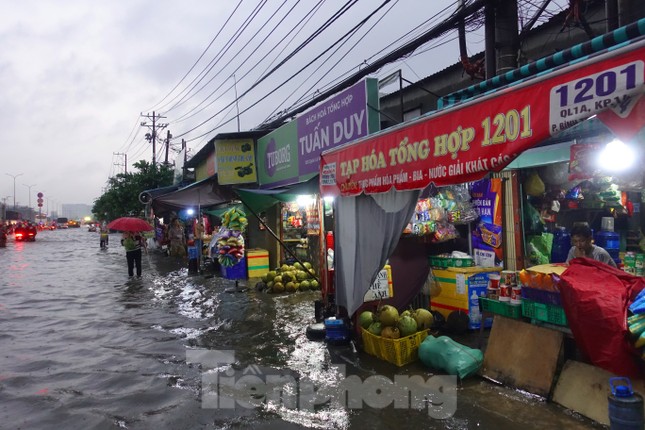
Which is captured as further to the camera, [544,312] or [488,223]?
[488,223]

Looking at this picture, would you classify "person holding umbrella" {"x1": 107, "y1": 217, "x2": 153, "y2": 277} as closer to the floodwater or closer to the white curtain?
the floodwater

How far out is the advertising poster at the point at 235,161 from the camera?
48.8 ft

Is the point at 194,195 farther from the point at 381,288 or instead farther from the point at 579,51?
the point at 579,51

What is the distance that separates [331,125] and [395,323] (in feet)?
17.9

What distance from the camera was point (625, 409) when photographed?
9.95 ft

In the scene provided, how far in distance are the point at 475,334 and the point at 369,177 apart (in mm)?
3037

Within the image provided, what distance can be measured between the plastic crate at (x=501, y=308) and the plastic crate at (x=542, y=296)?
19 cm

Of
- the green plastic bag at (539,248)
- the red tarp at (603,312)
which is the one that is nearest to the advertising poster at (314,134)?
the green plastic bag at (539,248)

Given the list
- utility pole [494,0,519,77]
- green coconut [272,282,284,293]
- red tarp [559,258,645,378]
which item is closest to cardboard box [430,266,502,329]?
red tarp [559,258,645,378]

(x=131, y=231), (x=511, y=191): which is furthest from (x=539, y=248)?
(x=131, y=231)

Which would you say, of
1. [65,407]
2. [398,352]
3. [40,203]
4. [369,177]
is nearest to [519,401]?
[398,352]

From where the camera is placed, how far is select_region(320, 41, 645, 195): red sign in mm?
2871

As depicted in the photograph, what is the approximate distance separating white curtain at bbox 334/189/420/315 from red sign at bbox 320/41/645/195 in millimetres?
261

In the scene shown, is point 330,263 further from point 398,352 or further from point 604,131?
point 604,131
